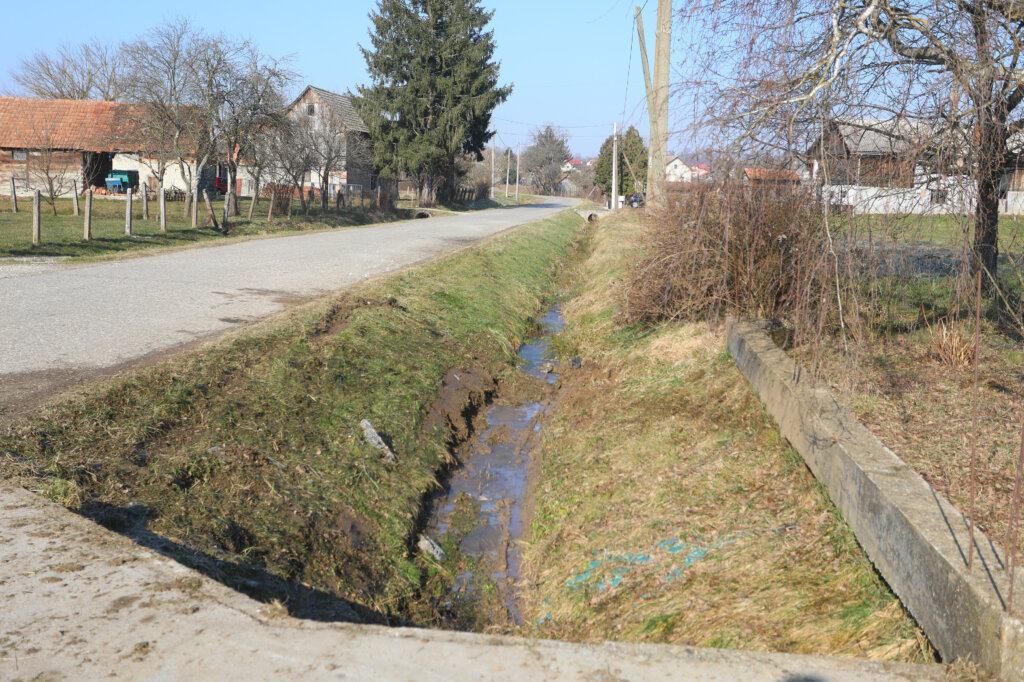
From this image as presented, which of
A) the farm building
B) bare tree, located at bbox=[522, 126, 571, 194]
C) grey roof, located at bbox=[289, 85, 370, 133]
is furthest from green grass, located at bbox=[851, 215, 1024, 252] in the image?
bare tree, located at bbox=[522, 126, 571, 194]

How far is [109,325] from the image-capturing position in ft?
26.1

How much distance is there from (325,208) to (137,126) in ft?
25.0

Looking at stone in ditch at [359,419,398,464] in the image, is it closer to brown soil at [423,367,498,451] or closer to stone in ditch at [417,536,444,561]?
brown soil at [423,367,498,451]

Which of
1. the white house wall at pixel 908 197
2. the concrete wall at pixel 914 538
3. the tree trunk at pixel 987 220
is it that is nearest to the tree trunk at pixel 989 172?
the tree trunk at pixel 987 220

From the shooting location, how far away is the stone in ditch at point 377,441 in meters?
6.56

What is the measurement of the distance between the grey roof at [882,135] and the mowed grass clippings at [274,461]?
414 cm

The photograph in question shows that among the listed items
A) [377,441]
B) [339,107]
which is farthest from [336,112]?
[377,441]

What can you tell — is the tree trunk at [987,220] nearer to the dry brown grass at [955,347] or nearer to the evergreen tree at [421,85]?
the dry brown grass at [955,347]

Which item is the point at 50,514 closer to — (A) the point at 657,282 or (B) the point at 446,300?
(A) the point at 657,282

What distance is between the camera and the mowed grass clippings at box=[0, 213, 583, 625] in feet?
14.7

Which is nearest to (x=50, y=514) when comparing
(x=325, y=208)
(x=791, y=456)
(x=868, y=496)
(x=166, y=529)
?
(x=166, y=529)

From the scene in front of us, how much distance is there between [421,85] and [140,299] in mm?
33758

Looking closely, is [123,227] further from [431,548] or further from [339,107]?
[339,107]

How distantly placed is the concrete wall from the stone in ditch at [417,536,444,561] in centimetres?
257
